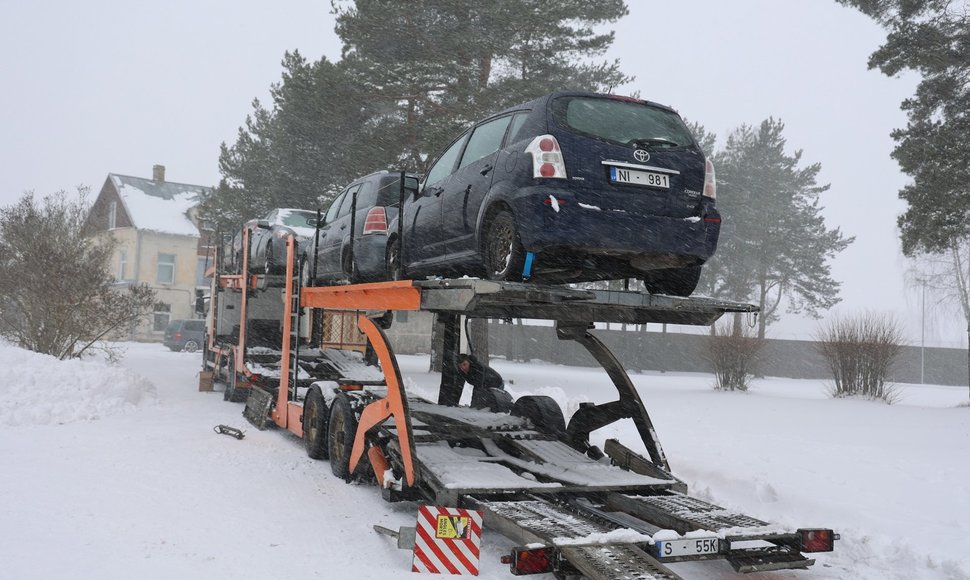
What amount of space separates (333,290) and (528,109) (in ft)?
12.1

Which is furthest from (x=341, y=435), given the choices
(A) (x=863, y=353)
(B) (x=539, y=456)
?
(A) (x=863, y=353)

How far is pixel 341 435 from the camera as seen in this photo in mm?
7992

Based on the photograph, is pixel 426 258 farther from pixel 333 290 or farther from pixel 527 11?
pixel 527 11

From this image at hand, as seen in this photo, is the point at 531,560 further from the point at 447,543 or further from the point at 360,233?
the point at 360,233

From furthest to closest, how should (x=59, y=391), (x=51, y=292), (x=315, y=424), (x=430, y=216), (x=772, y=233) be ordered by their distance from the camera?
1. (x=772, y=233)
2. (x=51, y=292)
3. (x=59, y=391)
4. (x=315, y=424)
5. (x=430, y=216)

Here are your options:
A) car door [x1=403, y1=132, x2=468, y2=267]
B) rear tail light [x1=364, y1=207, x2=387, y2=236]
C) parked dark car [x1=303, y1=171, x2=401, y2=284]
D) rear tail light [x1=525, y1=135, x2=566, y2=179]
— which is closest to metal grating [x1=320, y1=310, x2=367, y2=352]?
parked dark car [x1=303, y1=171, x2=401, y2=284]

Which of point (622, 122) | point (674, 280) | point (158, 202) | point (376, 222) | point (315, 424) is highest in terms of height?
point (158, 202)

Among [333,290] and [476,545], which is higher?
[333,290]

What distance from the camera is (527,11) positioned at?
18.4 m

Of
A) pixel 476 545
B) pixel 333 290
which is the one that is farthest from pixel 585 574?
pixel 333 290

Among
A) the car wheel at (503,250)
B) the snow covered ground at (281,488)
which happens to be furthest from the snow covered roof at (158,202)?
the car wheel at (503,250)

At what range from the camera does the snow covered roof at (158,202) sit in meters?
44.4

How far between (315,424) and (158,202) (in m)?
42.6

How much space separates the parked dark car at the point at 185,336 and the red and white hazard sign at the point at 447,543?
1227 inches
